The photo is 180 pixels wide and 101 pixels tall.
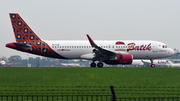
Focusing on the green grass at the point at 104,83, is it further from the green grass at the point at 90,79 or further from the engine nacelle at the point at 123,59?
the engine nacelle at the point at 123,59

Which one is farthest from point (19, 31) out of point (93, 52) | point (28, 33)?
point (93, 52)

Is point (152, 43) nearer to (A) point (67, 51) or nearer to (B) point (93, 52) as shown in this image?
(B) point (93, 52)

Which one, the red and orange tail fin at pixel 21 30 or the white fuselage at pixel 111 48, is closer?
the white fuselage at pixel 111 48

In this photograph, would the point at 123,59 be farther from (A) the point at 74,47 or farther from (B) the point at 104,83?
(B) the point at 104,83

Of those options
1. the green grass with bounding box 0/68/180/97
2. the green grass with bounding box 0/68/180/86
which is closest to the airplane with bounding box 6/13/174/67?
the green grass with bounding box 0/68/180/86

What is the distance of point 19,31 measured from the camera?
3978 centimetres

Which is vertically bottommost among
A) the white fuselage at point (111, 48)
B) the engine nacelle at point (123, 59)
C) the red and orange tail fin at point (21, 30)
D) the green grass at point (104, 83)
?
the green grass at point (104, 83)

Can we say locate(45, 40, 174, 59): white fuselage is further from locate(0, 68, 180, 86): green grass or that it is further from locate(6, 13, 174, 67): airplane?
locate(0, 68, 180, 86): green grass

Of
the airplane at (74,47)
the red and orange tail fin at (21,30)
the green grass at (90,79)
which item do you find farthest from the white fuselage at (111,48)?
the green grass at (90,79)

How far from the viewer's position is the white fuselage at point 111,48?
39.5m

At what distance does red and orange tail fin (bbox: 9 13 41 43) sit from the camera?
130 feet

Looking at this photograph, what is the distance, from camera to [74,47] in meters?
39.7

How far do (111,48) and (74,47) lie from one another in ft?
17.7

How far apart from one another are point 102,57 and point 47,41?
836cm
